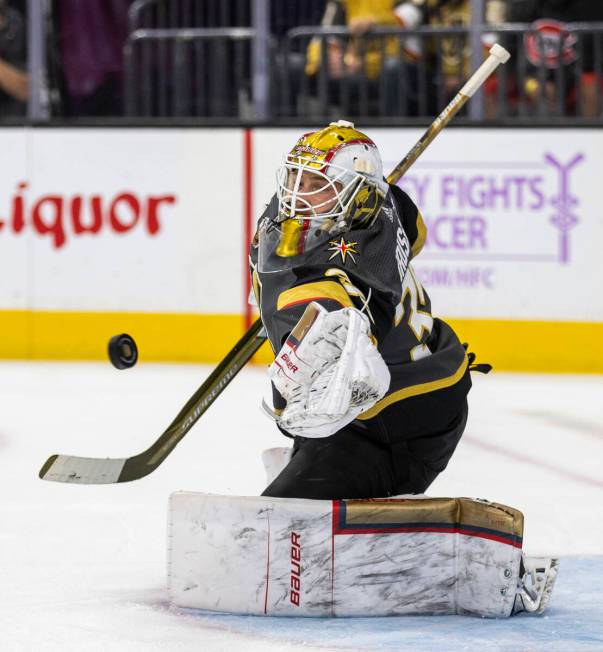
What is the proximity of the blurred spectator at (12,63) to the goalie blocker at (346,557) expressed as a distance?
15.3 feet

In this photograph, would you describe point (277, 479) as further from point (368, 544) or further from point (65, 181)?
point (65, 181)

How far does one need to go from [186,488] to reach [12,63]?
3.67m

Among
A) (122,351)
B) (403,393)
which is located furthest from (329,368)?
(122,351)

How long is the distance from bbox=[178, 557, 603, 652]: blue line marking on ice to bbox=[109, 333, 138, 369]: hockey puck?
556 mm

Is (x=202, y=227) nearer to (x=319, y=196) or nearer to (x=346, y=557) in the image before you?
(x=319, y=196)

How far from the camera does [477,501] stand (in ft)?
8.25

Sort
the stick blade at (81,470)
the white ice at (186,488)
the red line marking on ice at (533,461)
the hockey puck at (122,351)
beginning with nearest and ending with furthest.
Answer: the white ice at (186,488), the hockey puck at (122,351), the stick blade at (81,470), the red line marking on ice at (533,461)

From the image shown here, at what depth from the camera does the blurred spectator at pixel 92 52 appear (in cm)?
673

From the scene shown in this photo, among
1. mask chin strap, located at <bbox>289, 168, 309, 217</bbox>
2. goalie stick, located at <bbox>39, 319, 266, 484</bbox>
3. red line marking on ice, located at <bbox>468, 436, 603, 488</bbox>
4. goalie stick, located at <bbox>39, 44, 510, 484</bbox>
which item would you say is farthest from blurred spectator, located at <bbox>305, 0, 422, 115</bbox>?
mask chin strap, located at <bbox>289, 168, 309, 217</bbox>

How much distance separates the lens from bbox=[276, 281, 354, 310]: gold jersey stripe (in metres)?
2.31

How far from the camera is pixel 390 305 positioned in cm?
245

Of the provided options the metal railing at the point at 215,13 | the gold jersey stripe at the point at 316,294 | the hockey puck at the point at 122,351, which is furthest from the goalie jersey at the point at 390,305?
the metal railing at the point at 215,13

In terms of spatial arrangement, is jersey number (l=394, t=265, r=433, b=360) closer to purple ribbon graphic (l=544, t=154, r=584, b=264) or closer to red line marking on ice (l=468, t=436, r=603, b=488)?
red line marking on ice (l=468, t=436, r=603, b=488)

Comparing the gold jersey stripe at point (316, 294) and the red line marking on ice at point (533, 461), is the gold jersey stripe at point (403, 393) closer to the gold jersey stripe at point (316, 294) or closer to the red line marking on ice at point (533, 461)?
the gold jersey stripe at point (316, 294)
